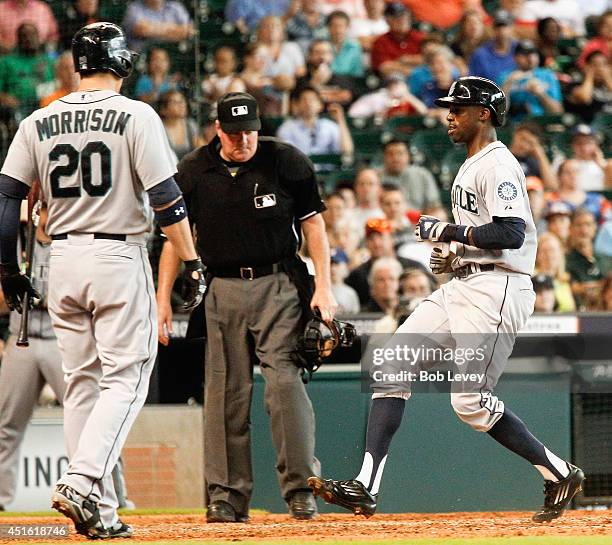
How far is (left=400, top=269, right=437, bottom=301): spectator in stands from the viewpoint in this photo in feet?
27.0

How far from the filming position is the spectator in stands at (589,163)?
35.1 feet

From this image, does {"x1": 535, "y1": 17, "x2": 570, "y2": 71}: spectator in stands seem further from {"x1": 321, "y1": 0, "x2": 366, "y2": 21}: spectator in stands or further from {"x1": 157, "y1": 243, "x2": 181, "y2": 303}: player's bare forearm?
{"x1": 157, "y1": 243, "x2": 181, "y2": 303}: player's bare forearm

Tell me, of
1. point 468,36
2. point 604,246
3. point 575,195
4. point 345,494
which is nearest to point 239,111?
point 345,494

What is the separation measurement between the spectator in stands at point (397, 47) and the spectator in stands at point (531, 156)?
1.52m

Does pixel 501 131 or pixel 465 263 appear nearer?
pixel 465 263

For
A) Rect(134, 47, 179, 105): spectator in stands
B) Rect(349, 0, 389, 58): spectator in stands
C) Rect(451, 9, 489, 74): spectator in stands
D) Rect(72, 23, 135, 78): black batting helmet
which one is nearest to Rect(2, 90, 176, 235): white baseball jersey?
Rect(72, 23, 135, 78): black batting helmet

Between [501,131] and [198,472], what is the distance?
514cm

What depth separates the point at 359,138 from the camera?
1107cm

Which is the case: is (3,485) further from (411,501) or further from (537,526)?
(537,526)

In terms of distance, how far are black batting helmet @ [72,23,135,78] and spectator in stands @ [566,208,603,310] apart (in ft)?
17.8

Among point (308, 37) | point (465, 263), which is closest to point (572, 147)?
point (308, 37)

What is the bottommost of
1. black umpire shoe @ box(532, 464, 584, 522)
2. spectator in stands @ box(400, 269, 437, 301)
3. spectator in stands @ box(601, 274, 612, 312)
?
black umpire shoe @ box(532, 464, 584, 522)

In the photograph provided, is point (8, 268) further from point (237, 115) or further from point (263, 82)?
point (263, 82)

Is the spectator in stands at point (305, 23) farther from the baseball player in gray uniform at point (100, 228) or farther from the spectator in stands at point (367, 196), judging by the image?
the baseball player in gray uniform at point (100, 228)
